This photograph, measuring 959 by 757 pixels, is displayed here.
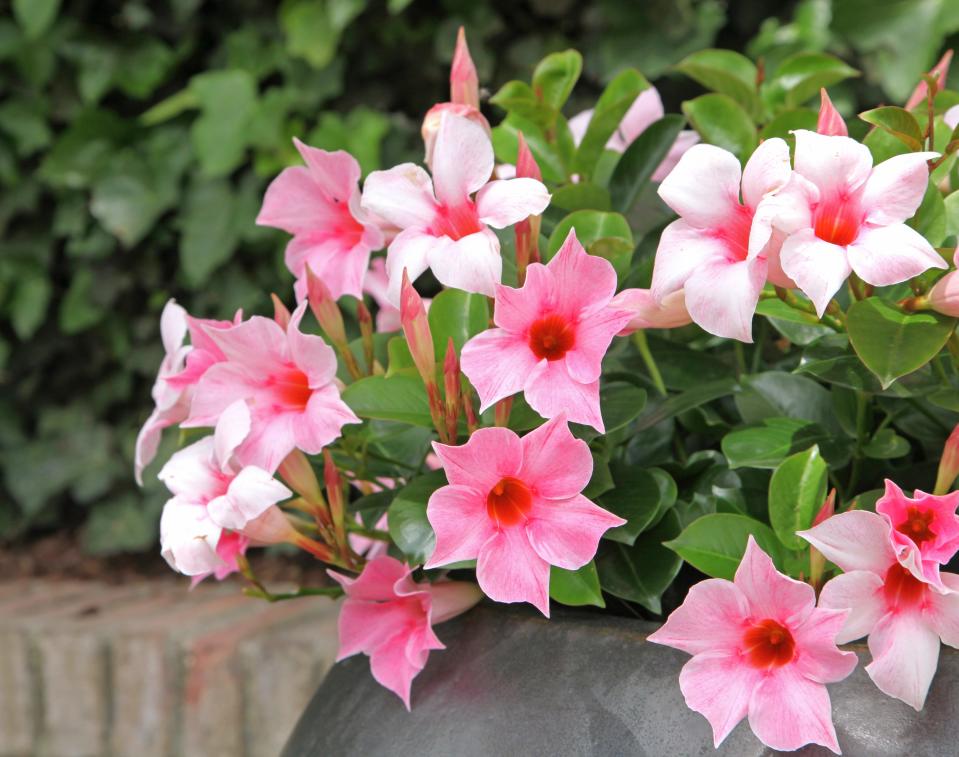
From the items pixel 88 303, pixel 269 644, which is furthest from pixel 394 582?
pixel 88 303

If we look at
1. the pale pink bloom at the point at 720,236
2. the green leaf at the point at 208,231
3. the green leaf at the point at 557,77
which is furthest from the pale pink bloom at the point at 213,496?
the green leaf at the point at 208,231

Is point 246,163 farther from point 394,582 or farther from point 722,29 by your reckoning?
point 394,582

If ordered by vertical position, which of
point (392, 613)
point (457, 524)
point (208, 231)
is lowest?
point (208, 231)

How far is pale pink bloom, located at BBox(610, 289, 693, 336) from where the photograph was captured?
52cm

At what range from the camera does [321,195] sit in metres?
0.63

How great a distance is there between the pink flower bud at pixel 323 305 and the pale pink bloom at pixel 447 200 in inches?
2.6

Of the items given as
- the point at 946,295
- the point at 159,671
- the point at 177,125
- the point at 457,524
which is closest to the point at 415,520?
the point at 457,524

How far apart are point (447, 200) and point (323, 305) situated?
107 mm

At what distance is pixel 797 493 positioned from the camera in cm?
49

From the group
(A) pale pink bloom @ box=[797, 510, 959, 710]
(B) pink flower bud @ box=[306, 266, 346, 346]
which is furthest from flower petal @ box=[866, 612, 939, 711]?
(B) pink flower bud @ box=[306, 266, 346, 346]

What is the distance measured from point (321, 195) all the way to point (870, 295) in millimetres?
304

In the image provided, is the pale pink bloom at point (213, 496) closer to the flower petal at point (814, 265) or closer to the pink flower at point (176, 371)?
the pink flower at point (176, 371)

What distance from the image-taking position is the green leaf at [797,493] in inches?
19.3

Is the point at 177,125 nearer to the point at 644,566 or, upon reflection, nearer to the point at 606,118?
the point at 606,118
